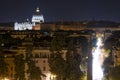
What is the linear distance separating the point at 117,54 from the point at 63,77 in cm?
1417

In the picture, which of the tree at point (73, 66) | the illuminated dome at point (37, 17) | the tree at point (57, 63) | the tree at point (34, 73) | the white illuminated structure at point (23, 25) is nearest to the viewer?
the tree at point (34, 73)

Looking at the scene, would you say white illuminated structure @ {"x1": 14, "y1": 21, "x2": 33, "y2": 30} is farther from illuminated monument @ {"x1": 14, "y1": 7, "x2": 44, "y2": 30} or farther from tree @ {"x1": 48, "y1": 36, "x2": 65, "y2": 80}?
tree @ {"x1": 48, "y1": 36, "x2": 65, "y2": 80}

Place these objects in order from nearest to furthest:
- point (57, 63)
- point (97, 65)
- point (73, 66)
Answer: point (73, 66)
point (57, 63)
point (97, 65)

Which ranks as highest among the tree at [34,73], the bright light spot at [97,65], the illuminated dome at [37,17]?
the tree at [34,73]

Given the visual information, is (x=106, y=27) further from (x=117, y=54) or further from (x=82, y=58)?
(x=82, y=58)

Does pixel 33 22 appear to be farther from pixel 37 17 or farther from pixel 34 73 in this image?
pixel 34 73

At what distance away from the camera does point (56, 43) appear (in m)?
45.8

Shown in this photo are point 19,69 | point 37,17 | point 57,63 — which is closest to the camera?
point 19,69

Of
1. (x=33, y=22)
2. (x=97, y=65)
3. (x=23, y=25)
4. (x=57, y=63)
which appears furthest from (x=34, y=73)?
(x=23, y=25)

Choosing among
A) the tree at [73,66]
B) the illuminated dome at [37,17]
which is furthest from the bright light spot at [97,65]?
the illuminated dome at [37,17]

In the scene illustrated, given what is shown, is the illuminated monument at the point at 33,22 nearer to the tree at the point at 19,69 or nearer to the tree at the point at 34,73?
the tree at the point at 19,69

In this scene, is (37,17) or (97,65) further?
(37,17)

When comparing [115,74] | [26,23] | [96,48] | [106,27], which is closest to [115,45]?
[96,48]

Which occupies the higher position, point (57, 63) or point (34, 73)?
point (57, 63)
